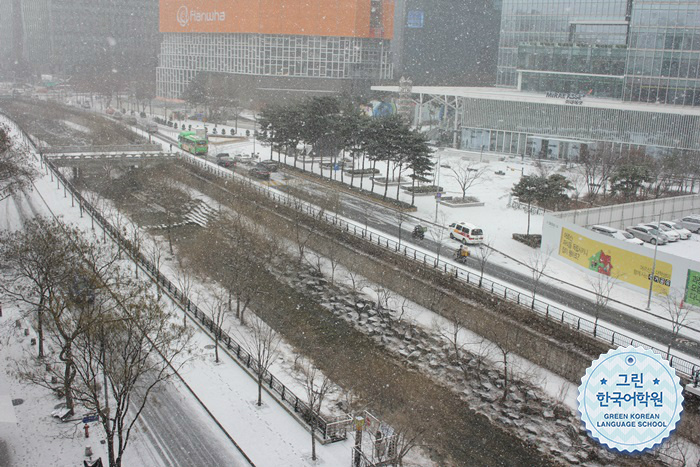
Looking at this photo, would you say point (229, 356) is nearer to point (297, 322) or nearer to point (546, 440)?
point (297, 322)

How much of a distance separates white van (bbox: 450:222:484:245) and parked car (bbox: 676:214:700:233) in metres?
16.4

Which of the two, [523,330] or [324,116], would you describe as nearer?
[523,330]

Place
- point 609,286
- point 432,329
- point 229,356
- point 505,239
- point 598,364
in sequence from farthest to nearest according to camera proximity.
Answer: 1. point 505,239
2. point 609,286
3. point 432,329
4. point 229,356
5. point 598,364

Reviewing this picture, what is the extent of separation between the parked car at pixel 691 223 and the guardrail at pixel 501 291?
20.7 m

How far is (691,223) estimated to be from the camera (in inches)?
1935

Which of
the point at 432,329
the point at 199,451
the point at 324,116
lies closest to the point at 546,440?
the point at 432,329

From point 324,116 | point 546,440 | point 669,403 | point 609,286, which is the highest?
point 324,116

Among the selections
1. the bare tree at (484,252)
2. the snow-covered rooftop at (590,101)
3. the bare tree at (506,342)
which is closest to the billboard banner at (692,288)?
the bare tree at (506,342)

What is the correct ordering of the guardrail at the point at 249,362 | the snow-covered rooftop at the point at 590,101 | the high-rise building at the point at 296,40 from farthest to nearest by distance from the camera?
the high-rise building at the point at 296,40
the snow-covered rooftop at the point at 590,101
the guardrail at the point at 249,362

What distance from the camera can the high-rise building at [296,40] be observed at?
114 m

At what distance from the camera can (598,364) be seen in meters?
16.8

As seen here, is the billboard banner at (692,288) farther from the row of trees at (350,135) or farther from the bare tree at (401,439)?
the row of trees at (350,135)

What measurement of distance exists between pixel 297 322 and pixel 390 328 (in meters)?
5.10

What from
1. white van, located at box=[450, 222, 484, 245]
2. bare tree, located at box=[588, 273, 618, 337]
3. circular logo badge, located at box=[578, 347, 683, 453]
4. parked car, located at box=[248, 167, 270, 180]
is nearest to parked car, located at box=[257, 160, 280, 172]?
parked car, located at box=[248, 167, 270, 180]
